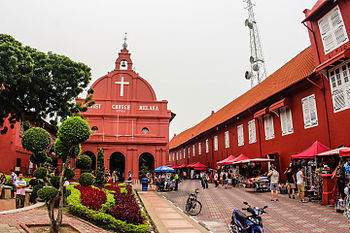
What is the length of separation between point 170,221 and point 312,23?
39.1 feet

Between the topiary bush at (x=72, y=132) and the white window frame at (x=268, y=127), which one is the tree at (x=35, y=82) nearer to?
the topiary bush at (x=72, y=132)

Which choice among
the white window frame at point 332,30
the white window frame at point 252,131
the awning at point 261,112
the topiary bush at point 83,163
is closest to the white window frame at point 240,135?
the white window frame at point 252,131

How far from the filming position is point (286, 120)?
15586 millimetres

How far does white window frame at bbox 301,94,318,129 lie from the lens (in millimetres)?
13336

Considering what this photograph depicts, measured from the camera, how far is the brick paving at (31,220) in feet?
20.8

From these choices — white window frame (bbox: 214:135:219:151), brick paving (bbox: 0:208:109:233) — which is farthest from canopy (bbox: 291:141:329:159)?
white window frame (bbox: 214:135:219:151)

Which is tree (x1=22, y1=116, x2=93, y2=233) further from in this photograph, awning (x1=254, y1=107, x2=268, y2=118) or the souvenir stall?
awning (x1=254, y1=107, x2=268, y2=118)

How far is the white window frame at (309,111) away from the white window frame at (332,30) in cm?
242

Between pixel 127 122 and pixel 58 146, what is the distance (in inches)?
843

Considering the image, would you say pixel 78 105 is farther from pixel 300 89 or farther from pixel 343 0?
pixel 343 0

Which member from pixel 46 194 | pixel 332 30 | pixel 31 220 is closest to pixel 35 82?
pixel 31 220

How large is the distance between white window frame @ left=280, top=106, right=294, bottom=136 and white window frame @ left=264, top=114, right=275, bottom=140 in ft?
3.51

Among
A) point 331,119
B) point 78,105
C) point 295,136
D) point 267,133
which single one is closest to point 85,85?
point 78,105

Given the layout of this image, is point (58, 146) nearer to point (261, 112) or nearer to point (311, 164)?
point (311, 164)
